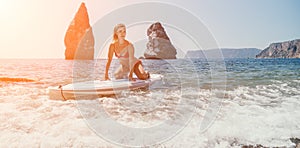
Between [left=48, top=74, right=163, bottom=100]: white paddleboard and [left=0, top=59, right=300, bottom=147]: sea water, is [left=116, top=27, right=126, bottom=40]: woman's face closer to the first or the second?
[left=48, top=74, right=163, bottom=100]: white paddleboard

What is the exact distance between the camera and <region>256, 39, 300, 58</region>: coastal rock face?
145 m

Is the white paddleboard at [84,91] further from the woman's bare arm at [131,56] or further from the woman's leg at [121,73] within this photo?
the woman's leg at [121,73]

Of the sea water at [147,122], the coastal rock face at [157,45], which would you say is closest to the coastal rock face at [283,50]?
the coastal rock face at [157,45]

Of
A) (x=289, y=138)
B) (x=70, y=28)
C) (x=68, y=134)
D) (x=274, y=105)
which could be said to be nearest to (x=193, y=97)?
(x=274, y=105)

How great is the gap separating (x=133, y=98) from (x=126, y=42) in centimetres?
245

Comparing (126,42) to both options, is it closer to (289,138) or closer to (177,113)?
(177,113)

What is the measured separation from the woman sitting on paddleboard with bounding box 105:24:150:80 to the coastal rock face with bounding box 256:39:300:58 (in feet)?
544

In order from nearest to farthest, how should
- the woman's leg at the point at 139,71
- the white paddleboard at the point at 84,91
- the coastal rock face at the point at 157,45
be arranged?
the white paddleboard at the point at 84,91, the woman's leg at the point at 139,71, the coastal rock face at the point at 157,45

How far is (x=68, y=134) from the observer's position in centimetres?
387

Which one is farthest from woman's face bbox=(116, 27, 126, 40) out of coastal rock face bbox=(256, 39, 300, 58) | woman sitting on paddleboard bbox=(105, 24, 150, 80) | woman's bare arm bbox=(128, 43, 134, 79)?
coastal rock face bbox=(256, 39, 300, 58)

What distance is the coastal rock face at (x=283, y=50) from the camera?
145125 mm

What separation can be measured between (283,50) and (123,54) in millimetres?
177791

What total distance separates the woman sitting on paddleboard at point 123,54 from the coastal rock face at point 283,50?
166 metres

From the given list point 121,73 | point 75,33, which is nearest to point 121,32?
point 121,73
